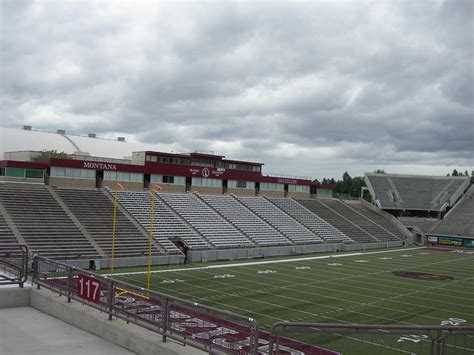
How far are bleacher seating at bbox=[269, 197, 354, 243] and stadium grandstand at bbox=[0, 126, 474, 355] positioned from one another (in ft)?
0.97

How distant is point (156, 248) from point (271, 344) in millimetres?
31076

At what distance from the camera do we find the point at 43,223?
34.9 metres

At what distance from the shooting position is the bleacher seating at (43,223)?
31656 millimetres

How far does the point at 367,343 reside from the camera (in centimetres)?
929

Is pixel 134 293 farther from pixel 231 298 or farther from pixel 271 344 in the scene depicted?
pixel 231 298

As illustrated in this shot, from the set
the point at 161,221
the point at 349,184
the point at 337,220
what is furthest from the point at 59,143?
the point at 349,184

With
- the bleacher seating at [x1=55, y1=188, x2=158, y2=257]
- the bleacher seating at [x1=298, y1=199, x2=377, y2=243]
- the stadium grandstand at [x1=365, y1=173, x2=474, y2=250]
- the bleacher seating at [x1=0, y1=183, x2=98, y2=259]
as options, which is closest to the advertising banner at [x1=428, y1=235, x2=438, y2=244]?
the stadium grandstand at [x1=365, y1=173, x2=474, y2=250]

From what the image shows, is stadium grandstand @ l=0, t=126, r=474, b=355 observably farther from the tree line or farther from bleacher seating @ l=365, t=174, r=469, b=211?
the tree line

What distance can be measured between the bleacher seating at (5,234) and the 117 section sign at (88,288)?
23498 millimetres

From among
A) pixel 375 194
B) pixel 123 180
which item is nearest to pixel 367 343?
pixel 123 180

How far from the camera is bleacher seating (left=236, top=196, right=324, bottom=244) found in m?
49.5

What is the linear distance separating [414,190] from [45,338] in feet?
247

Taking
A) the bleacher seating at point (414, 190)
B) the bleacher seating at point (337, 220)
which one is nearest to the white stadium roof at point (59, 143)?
the bleacher seating at point (337, 220)

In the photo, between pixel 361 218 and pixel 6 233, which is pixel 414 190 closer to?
pixel 361 218
